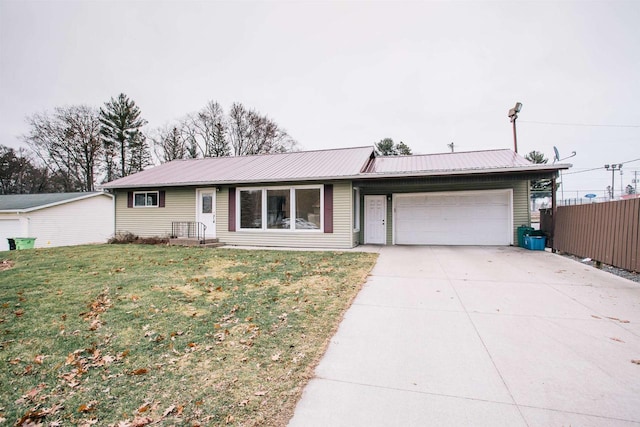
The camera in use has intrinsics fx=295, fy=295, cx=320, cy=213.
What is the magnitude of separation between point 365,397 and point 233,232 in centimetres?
1067

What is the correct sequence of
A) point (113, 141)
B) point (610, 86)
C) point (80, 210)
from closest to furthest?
point (610, 86), point (80, 210), point (113, 141)

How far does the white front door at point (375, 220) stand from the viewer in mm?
12312

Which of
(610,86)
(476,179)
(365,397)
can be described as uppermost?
(610,86)

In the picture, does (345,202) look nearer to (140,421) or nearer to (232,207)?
(232,207)

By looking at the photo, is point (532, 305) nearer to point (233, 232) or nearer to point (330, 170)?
point (330, 170)

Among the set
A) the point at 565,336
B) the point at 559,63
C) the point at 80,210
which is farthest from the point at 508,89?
the point at 80,210

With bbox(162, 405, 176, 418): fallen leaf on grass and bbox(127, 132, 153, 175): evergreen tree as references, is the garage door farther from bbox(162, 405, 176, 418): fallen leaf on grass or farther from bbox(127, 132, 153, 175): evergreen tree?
bbox(127, 132, 153, 175): evergreen tree

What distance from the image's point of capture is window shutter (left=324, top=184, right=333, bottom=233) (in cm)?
1098

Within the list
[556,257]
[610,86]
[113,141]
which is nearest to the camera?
[556,257]

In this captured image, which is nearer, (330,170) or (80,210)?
(330,170)

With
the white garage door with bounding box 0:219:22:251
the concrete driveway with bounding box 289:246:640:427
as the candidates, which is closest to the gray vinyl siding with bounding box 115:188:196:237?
the white garage door with bounding box 0:219:22:251

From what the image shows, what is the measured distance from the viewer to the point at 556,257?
8656 mm

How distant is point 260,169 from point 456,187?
26.8 ft

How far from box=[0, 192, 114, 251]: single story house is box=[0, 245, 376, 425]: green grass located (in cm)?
1140
